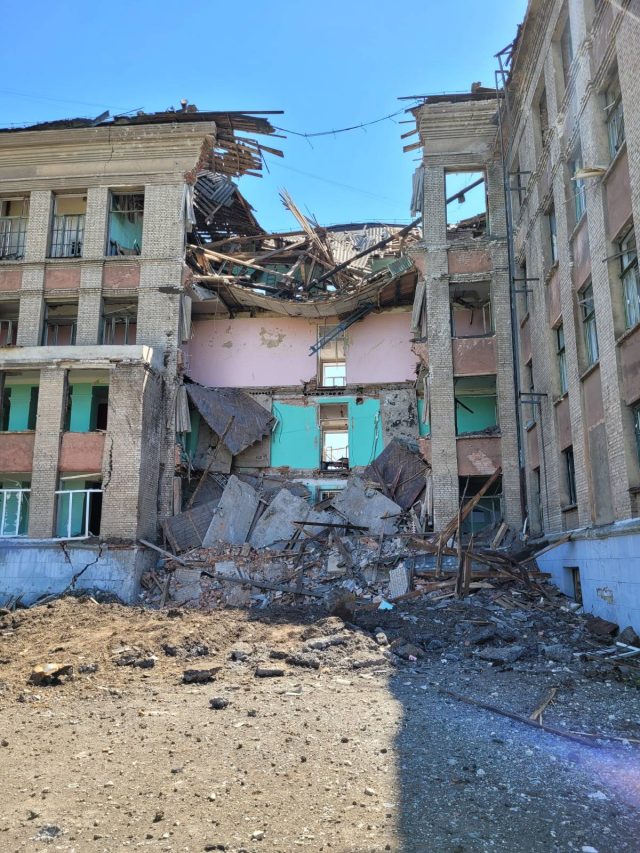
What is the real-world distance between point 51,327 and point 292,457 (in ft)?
30.4

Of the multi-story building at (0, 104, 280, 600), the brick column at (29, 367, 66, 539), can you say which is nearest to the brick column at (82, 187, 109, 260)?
the multi-story building at (0, 104, 280, 600)

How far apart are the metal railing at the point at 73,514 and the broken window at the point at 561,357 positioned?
12.1 m

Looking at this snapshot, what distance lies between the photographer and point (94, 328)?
67.8 ft

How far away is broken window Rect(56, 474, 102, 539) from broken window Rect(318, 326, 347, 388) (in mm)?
8998

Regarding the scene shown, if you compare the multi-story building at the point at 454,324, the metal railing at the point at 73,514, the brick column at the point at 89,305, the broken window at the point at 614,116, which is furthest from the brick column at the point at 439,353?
the brick column at the point at 89,305

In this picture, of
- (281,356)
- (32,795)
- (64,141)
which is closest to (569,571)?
(32,795)

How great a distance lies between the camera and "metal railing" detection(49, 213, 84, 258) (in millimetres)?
21891

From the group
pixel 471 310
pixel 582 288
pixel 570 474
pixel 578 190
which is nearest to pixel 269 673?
pixel 570 474

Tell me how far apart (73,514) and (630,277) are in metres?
15.3

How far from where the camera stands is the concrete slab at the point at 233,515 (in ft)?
61.6

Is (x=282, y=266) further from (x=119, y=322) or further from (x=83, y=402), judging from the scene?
(x=83, y=402)

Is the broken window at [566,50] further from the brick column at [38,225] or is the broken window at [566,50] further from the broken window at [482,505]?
the brick column at [38,225]

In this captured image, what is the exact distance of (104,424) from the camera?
2206 centimetres

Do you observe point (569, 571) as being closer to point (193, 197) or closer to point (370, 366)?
point (370, 366)
